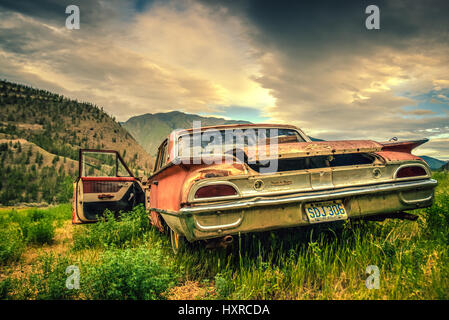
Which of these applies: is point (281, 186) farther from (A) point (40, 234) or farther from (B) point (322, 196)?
(A) point (40, 234)

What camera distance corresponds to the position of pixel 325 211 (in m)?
2.47

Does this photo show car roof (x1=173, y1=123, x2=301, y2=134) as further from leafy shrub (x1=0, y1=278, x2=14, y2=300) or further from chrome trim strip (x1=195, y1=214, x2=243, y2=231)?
leafy shrub (x1=0, y1=278, x2=14, y2=300)

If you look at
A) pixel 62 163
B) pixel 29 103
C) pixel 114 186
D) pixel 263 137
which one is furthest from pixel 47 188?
pixel 263 137

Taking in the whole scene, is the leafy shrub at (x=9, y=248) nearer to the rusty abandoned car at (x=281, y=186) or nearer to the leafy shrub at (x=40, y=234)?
the leafy shrub at (x=40, y=234)

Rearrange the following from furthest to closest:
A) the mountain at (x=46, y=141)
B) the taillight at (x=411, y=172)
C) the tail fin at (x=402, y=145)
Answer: the mountain at (x=46, y=141) → the tail fin at (x=402, y=145) → the taillight at (x=411, y=172)

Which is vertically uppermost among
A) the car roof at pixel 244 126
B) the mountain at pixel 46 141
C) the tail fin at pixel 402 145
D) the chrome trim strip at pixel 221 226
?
the mountain at pixel 46 141

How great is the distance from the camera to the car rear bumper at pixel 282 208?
2197 mm

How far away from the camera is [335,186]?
2543 millimetres

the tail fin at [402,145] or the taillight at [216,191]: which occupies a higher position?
the tail fin at [402,145]

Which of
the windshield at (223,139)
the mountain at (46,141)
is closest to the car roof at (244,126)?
the windshield at (223,139)

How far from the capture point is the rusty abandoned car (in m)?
2.24

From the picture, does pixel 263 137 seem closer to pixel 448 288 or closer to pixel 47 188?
pixel 448 288

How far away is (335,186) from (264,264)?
3.28ft

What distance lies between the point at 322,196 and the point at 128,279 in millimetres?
1797
